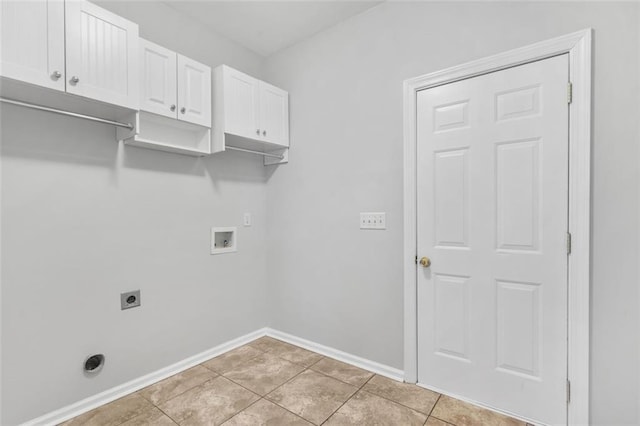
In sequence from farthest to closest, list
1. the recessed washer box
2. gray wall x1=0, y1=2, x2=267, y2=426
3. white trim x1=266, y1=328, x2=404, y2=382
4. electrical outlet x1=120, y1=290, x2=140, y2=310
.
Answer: the recessed washer box
white trim x1=266, y1=328, x2=404, y2=382
electrical outlet x1=120, y1=290, x2=140, y2=310
gray wall x1=0, y1=2, x2=267, y2=426

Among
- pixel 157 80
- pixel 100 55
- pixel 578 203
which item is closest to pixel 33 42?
pixel 100 55

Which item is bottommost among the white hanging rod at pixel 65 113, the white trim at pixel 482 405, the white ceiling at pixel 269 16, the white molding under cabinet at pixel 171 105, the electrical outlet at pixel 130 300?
the white trim at pixel 482 405

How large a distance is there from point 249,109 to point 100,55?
40.1 inches

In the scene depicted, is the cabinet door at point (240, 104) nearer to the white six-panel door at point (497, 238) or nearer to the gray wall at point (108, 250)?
the gray wall at point (108, 250)

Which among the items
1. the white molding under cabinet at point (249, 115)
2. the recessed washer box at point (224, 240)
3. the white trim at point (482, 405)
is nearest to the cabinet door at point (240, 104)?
the white molding under cabinet at point (249, 115)

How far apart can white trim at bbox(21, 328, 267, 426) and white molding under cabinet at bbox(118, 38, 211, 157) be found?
161 centimetres

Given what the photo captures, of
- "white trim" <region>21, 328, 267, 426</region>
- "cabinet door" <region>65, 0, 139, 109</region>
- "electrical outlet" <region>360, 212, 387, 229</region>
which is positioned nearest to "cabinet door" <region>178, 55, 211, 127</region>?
"cabinet door" <region>65, 0, 139, 109</region>

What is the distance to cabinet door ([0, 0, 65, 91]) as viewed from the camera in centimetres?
137

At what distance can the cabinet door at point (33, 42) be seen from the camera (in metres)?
1.37

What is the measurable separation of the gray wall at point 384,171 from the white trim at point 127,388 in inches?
22.9

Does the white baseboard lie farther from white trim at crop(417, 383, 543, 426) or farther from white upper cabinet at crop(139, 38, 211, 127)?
white upper cabinet at crop(139, 38, 211, 127)

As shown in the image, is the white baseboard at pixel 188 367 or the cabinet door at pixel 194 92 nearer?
the white baseboard at pixel 188 367

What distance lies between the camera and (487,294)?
1.84m

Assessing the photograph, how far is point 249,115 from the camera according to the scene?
2.46 meters
